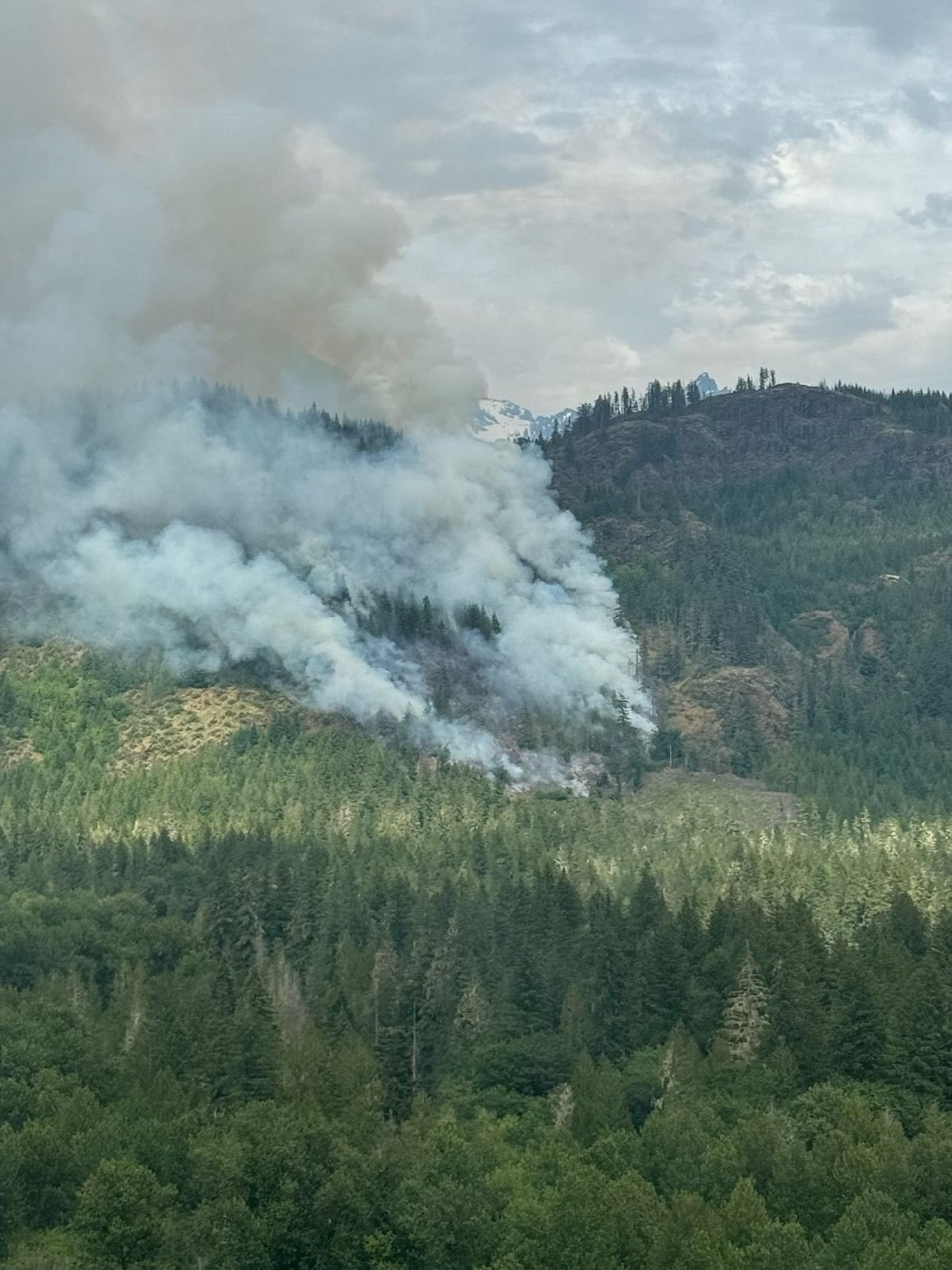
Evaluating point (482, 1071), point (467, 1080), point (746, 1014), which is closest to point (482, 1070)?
point (482, 1071)

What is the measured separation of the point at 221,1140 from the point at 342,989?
51257mm

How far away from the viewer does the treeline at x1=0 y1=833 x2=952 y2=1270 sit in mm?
88438

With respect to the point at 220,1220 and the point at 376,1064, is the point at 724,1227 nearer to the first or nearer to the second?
the point at 220,1220

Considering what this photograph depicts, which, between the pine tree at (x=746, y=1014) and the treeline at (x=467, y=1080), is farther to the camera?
the pine tree at (x=746, y=1014)

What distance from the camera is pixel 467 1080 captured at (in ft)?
431

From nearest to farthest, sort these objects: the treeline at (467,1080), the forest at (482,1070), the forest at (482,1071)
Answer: the treeline at (467,1080) < the forest at (482,1071) < the forest at (482,1070)

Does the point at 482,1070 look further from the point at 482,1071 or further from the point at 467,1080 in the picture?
the point at 467,1080

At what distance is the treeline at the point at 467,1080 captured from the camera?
290 feet

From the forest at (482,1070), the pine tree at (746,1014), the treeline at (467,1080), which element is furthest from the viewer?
the pine tree at (746,1014)

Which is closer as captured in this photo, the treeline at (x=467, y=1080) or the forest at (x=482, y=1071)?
the treeline at (x=467, y=1080)

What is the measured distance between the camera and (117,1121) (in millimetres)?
103938

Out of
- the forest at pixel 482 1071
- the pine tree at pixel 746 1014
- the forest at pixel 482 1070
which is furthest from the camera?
the pine tree at pixel 746 1014

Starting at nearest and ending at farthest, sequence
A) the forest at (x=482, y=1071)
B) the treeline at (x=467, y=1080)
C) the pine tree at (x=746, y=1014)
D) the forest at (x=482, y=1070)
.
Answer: the treeline at (x=467, y=1080) < the forest at (x=482, y=1071) < the forest at (x=482, y=1070) < the pine tree at (x=746, y=1014)

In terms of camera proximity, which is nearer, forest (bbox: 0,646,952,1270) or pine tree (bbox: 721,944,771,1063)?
forest (bbox: 0,646,952,1270)
